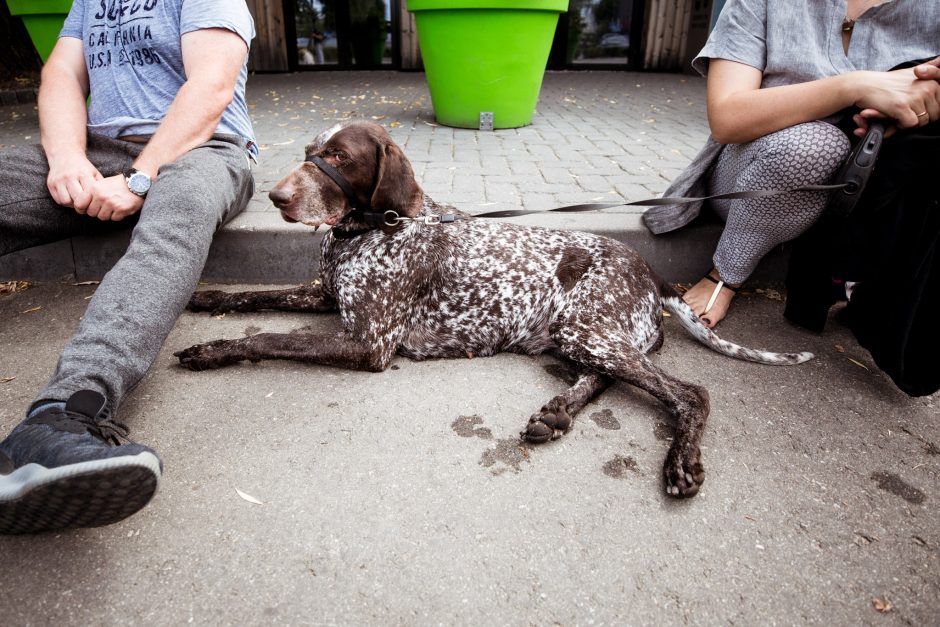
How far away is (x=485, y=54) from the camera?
6.12 metres

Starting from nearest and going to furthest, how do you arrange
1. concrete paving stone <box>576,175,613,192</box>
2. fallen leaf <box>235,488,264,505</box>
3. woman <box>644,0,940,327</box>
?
fallen leaf <box>235,488,264,505</box> → woman <box>644,0,940,327</box> → concrete paving stone <box>576,175,613,192</box>

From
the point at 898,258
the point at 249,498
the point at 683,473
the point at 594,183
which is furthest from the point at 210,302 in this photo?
the point at 898,258

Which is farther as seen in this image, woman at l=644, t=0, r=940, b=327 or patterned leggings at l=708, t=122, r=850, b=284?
patterned leggings at l=708, t=122, r=850, b=284

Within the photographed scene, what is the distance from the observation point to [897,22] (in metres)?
2.67

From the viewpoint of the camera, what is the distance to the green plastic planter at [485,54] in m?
5.93

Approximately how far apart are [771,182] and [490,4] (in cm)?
406

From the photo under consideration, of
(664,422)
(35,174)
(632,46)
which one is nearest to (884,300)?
(664,422)

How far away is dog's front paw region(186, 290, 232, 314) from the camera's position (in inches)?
124

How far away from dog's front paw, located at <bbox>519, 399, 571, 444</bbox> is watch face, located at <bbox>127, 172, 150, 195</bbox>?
2110 millimetres

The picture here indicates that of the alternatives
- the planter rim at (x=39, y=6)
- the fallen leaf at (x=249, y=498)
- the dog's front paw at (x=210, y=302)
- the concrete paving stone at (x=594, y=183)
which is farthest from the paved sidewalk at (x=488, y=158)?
the fallen leaf at (x=249, y=498)

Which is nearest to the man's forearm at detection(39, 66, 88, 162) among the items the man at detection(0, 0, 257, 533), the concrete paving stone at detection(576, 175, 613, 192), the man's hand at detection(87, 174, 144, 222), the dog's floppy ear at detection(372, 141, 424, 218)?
the man at detection(0, 0, 257, 533)

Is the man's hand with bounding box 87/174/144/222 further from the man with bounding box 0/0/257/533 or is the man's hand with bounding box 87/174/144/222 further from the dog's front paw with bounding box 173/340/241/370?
the dog's front paw with bounding box 173/340/241/370

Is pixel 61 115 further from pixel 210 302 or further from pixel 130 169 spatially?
pixel 210 302

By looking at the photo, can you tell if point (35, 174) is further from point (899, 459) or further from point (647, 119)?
point (647, 119)
